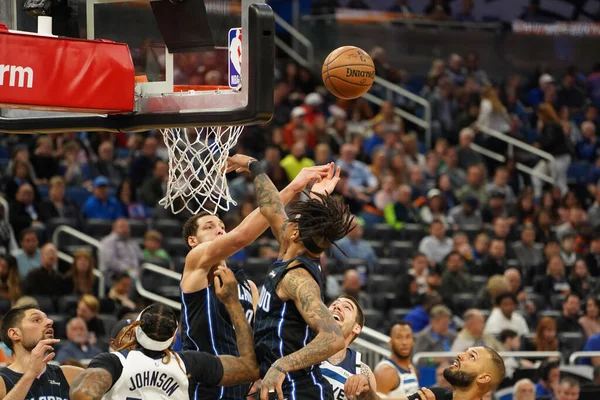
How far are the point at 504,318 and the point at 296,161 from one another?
3.47 meters

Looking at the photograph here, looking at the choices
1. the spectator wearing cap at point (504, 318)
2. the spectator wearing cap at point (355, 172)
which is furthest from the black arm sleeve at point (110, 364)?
the spectator wearing cap at point (355, 172)

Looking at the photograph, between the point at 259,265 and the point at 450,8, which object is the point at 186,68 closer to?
the point at 259,265

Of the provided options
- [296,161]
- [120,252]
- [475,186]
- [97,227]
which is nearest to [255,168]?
[120,252]

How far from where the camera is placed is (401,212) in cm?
1423

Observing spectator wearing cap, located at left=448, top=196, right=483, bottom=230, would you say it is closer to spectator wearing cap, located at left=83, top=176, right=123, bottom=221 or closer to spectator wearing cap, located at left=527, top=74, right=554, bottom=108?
spectator wearing cap, located at left=83, top=176, right=123, bottom=221

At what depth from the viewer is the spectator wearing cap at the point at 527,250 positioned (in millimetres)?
14141

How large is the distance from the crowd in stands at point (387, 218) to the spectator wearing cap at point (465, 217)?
0.06 feet

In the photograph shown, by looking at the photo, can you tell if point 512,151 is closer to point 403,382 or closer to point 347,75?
point 403,382

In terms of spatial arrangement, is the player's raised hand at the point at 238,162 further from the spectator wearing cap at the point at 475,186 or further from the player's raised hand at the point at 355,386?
the spectator wearing cap at the point at 475,186

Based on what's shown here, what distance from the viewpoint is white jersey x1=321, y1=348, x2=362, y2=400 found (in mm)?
6324

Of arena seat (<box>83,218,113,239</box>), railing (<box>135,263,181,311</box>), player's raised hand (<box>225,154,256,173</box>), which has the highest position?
player's raised hand (<box>225,154,256,173</box>)

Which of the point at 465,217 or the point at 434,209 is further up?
the point at 434,209

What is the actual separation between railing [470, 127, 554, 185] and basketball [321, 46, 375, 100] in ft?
33.5

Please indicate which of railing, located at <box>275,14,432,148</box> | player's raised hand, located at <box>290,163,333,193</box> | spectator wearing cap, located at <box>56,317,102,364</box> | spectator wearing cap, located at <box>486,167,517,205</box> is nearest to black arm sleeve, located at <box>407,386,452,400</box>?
player's raised hand, located at <box>290,163,333,193</box>
